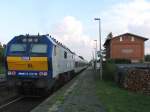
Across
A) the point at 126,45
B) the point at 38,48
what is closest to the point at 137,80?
the point at 38,48

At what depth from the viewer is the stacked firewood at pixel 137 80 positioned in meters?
26.4

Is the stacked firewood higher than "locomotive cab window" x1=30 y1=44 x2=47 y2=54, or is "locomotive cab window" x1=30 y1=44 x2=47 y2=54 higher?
"locomotive cab window" x1=30 y1=44 x2=47 y2=54

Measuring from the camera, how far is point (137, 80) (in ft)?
88.2

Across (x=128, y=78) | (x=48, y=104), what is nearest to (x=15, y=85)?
(x=48, y=104)

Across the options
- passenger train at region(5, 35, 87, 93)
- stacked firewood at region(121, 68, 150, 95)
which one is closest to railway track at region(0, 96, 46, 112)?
passenger train at region(5, 35, 87, 93)

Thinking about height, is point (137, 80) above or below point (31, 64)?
below

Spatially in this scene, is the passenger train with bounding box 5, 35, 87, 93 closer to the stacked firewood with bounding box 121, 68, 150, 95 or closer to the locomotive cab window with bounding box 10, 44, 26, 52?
the locomotive cab window with bounding box 10, 44, 26, 52

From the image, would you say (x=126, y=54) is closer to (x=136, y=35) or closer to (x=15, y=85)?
(x=136, y=35)

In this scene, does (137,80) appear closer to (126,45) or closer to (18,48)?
(18,48)

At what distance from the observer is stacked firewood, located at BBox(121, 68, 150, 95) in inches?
1038

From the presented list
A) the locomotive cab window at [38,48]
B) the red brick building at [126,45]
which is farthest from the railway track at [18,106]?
the red brick building at [126,45]

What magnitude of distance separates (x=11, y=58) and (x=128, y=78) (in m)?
9.70

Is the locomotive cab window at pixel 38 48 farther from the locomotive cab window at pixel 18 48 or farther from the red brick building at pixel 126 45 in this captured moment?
the red brick building at pixel 126 45

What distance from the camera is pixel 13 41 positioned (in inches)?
875
